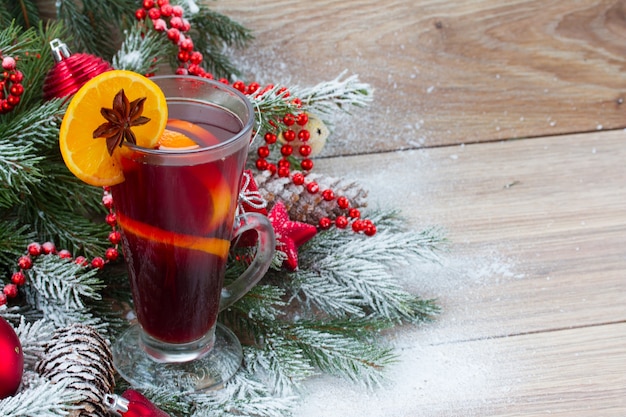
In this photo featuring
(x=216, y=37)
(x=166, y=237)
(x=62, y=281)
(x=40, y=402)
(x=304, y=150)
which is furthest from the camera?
(x=216, y=37)

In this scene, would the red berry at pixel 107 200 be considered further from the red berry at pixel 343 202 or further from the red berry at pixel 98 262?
the red berry at pixel 343 202

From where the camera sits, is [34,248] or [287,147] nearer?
[34,248]

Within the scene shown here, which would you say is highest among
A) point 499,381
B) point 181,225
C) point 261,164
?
point 181,225

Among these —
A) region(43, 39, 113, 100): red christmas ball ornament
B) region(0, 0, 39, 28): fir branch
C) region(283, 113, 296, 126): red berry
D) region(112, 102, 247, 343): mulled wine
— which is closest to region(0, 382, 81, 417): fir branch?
region(112, 102, 247, 343): mulled wine

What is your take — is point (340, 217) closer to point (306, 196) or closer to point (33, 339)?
point (306, 196)

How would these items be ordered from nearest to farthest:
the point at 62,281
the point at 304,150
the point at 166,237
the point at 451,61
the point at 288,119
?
the point at 166,237 < the point at 62,281 < the point at 288,119 < the point at 304,150 < the point at 451,61

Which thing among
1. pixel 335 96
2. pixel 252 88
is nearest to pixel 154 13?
pixel 252 88

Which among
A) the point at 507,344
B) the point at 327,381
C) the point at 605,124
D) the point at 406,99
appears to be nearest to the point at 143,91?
the point at 327,381
